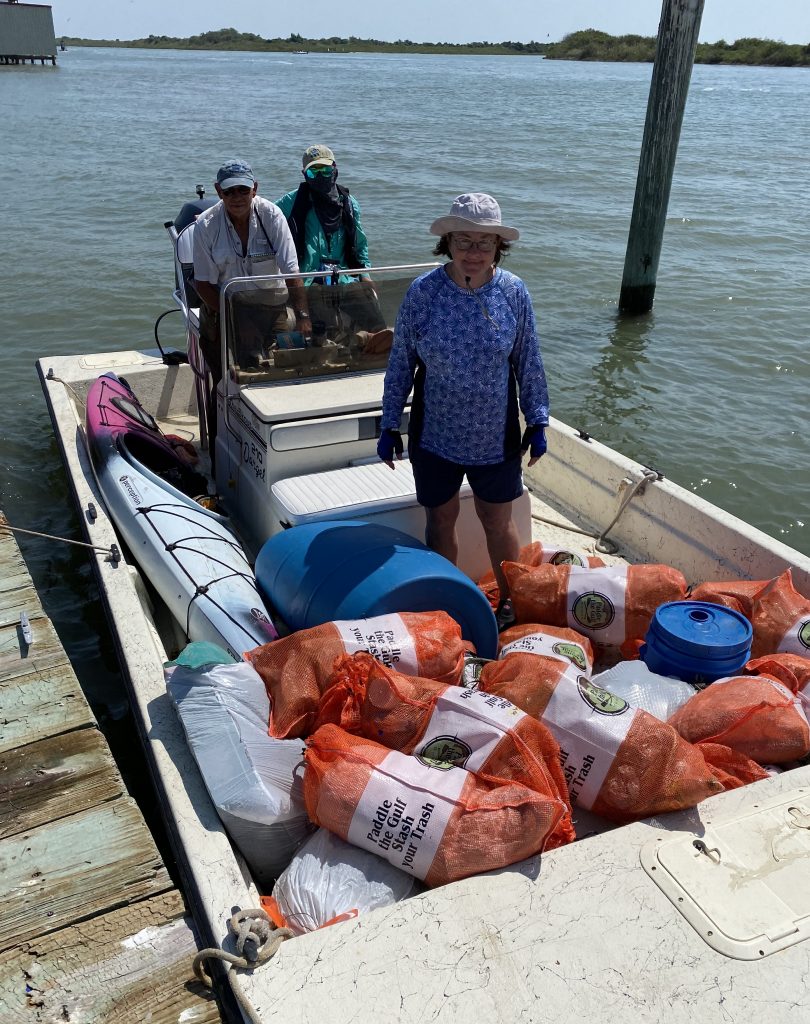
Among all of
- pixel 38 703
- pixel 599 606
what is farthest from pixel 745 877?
pixel 38 703

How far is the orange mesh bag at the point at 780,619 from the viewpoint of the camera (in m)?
3.55

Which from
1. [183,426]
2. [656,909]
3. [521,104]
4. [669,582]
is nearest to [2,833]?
[656,909]

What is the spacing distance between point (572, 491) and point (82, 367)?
151 inches

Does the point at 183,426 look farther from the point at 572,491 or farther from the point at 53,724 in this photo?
the point at 53,724

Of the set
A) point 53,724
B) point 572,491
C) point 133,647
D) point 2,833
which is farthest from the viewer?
point 572,491

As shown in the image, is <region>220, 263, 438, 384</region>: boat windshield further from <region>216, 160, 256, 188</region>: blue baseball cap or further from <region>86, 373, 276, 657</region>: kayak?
<region>86, 373, 276, 657</region>: kayak

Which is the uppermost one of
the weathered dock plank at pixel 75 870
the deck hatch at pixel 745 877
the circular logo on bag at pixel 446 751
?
the circular logo on bag at pixel 446 751

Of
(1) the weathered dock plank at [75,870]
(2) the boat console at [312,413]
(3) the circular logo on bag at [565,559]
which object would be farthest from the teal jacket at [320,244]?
(1) the weathered dock plank at [75,870]

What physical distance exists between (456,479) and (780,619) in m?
1.46

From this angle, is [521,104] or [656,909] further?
[521,104]

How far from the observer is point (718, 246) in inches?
579

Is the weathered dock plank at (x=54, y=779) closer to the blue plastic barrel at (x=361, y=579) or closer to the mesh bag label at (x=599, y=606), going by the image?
the blue plastic barrel at (x=361, y=579)

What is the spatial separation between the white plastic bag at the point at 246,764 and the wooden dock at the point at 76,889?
29 cm

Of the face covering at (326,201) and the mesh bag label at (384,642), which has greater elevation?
the face covering at (326,201)
